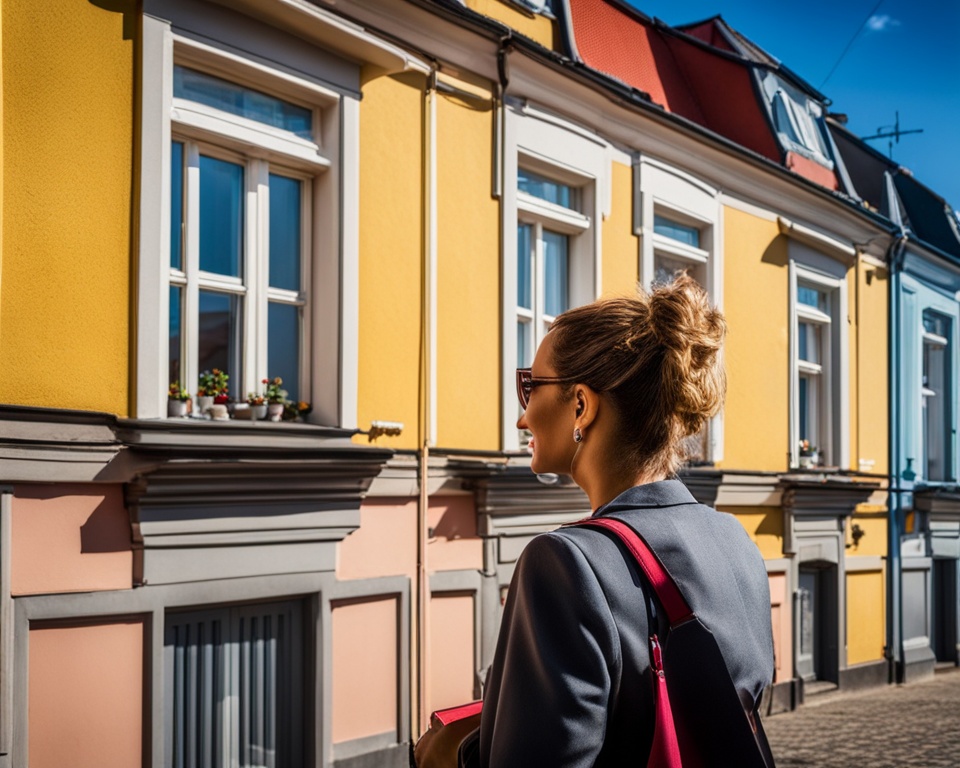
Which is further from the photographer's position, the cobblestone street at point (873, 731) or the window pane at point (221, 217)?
the cobblestone street at point (873, 731)

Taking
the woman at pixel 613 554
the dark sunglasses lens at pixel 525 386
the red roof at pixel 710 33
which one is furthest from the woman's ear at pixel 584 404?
the red roof at pixel 710 33

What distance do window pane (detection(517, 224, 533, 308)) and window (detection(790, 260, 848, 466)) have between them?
5.24m

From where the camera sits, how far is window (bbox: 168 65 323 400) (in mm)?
6145

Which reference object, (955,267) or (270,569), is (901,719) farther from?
(270,569)

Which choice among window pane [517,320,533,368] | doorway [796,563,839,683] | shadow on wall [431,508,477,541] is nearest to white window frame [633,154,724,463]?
window pane [517,320,533,368]

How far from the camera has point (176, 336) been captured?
241 inches

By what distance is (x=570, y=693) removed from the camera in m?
1.64

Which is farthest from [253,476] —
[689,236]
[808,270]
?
[808,270]

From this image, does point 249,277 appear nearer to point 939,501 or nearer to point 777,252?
→ point 777,252

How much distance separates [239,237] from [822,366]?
904 cm

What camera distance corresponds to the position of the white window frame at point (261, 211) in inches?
225

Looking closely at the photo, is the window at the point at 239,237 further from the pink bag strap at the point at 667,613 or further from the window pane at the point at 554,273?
the pink bag strap at the point at 667,613

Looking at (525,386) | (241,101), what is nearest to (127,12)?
(241,101)

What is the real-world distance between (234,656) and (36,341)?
234 cm
